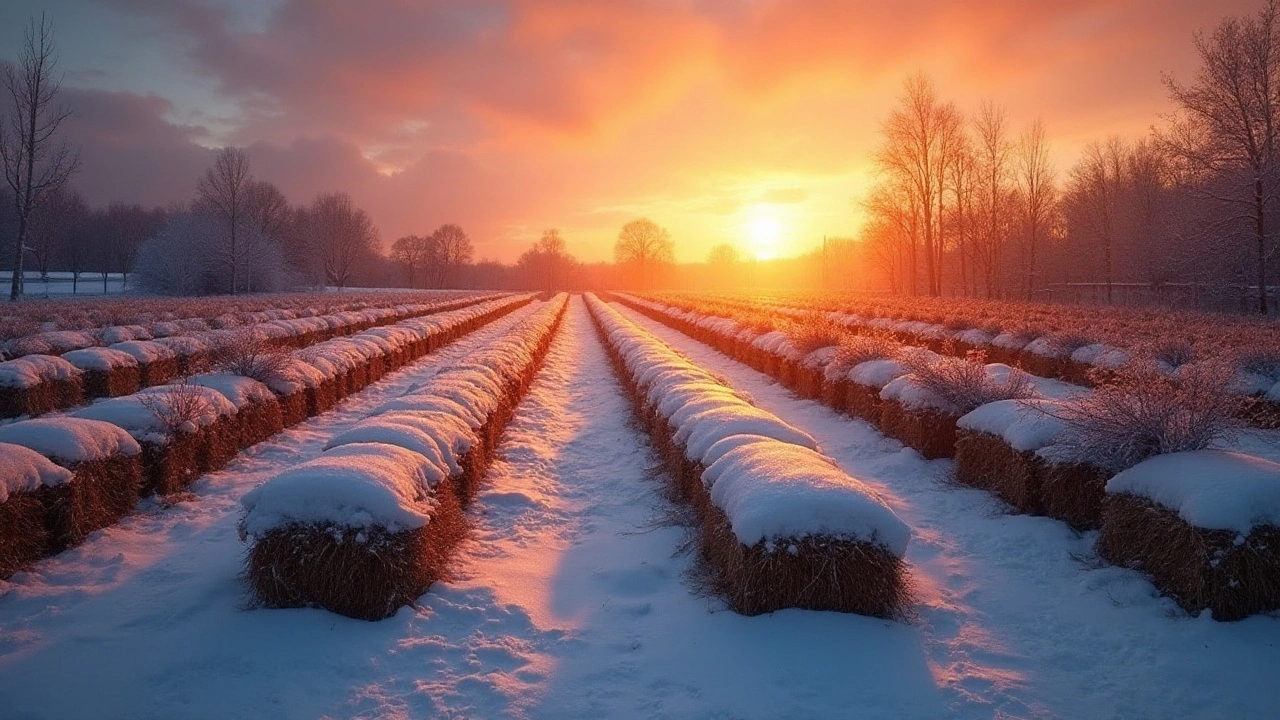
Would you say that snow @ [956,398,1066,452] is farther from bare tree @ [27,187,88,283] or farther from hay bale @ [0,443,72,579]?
bare tree @ [27,187,88,283]

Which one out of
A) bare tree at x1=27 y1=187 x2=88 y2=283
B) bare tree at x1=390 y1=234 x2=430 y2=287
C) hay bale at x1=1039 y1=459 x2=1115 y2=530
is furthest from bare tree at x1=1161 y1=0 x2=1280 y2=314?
bare tree at x1=390 y1=234 x2=430 y2=287

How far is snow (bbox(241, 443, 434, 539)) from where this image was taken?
414cm

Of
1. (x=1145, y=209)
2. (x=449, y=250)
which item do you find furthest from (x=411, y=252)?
(x=1145, y=209)

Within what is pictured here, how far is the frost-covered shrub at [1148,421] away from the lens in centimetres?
485

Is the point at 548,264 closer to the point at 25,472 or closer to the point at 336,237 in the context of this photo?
the point at 336,237

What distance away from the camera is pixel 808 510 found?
412 cm

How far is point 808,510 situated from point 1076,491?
3.01m

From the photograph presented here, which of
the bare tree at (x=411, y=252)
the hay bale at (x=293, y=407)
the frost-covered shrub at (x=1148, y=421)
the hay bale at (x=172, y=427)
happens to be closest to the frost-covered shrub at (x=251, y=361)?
the hay bale at (x=293, y=407)

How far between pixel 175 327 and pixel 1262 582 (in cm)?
2067

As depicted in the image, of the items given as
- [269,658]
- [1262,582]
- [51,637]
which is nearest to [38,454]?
[51,637]

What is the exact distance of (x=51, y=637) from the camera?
151 inches

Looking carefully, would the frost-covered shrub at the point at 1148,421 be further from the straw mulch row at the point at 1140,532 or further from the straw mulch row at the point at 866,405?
the straw mulch row at the point at 866,405

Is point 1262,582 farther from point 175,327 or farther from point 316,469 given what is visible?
point 175,327

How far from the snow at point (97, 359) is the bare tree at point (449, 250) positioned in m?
104
